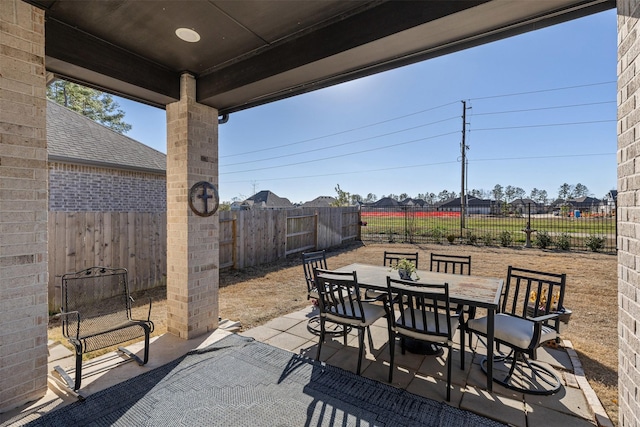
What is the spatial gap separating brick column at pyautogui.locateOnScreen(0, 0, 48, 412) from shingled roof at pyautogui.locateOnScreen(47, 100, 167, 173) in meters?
5.14

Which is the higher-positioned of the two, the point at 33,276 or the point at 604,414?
the point at 33,276

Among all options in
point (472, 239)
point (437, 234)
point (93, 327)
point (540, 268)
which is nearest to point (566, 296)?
point (540, 268)

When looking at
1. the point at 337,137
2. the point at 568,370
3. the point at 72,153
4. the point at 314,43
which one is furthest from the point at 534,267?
the point at 337,137

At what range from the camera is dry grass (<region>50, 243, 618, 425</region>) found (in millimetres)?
2959

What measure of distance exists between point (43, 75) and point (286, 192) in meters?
39.7

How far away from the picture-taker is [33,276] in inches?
86.7

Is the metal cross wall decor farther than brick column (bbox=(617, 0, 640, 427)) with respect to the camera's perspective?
Yes

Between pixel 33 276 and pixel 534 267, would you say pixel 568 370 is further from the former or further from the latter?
pixel 534 267

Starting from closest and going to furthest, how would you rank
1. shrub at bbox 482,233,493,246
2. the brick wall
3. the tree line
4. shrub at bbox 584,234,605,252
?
1. the brick wall
2. shrub at bbox 584,234,605,252
3. shrub at bbox 482,233,493,246
4. the tree line

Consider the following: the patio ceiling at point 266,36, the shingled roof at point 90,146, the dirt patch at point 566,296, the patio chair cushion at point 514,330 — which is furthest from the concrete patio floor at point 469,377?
the shingled roof at point 90,146

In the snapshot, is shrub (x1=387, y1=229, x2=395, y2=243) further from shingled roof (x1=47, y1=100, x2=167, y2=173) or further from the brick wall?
shingled roof (x1=47, y1=100, x2=167, y2=173)

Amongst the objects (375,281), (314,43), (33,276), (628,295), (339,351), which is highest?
(314,43)

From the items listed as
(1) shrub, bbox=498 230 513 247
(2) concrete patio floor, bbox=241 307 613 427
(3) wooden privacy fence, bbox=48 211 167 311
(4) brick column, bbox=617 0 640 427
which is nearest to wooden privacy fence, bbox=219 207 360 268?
(3) wooden privacy fence, bbox=48 211 167 311

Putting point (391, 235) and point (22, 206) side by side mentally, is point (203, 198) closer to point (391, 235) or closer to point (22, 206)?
point (22, 206)
